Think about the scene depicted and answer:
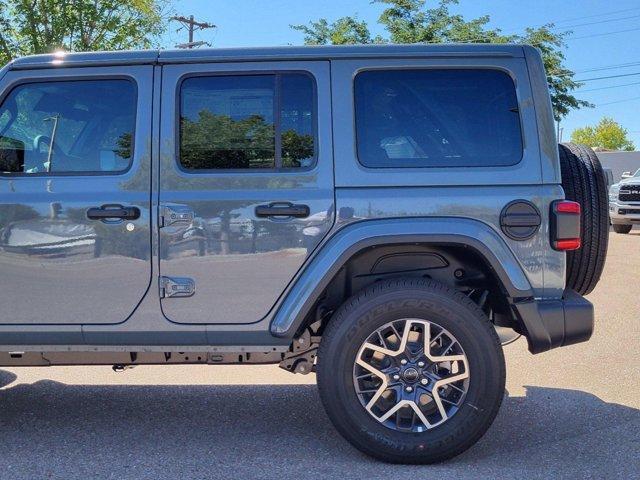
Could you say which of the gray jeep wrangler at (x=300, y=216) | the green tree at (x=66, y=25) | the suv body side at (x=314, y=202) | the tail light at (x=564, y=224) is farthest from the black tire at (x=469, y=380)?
the green tree at (x=66, y=25)

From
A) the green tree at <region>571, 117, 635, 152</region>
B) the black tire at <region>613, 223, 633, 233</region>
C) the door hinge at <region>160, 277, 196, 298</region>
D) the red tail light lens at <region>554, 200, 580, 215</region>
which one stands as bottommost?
the door hinge at <region>160, 277, 196, 298</region>

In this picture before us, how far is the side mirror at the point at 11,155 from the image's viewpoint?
12.8 feet

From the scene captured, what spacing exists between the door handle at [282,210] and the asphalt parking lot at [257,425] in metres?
1.29

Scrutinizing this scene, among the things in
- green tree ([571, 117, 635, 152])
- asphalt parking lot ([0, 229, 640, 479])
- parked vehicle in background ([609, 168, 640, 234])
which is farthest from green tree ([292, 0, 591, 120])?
green tree ([571, 117, 635, 152])

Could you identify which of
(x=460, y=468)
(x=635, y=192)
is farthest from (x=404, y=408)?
(x=635, y=192)

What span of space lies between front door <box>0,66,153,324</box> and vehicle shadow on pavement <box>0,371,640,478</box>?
0.78 metres

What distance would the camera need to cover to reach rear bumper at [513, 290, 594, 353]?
3.75m

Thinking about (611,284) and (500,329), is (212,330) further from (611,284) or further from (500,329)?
(611,284)

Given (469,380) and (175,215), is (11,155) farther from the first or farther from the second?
(469,380)

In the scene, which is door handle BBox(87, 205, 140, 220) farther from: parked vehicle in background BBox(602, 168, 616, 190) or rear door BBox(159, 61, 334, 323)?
parked vehicle in background BBox(602, 168, 616, 190)

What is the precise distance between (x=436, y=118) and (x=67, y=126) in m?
1.98

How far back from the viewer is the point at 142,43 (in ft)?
55.8

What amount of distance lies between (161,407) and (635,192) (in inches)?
640

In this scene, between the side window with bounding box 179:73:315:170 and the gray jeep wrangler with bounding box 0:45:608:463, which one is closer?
the gray jeep wrangler with bounding box 0:45:608:463
